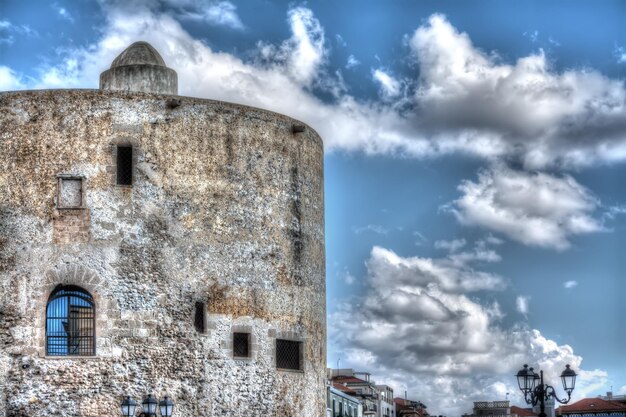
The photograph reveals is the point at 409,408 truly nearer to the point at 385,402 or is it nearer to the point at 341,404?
the point at 385,402

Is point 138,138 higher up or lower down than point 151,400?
higher up

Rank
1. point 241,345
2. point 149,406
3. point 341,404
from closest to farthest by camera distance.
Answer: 1. point 149,406
2. point 241,345
3. point 341,404

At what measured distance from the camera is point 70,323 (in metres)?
23.8

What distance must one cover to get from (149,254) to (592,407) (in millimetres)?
71492

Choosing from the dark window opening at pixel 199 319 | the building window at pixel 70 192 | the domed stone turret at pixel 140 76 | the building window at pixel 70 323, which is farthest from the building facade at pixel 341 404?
the building window at pixel 70 192

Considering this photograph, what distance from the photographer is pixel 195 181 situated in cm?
2488

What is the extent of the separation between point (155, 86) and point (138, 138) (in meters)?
2.91

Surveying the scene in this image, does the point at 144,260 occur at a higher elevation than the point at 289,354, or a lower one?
higher

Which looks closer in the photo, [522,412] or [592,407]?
[592,407]

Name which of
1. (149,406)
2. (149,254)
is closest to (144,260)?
(149,254)

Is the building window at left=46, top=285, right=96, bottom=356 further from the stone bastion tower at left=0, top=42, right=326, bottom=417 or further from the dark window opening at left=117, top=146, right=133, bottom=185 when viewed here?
the dark window opening at left=117, top=146, right=133, bottom=185

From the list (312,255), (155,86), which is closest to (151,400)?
(312,255)

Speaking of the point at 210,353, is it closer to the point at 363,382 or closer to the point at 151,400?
the point at 151,400

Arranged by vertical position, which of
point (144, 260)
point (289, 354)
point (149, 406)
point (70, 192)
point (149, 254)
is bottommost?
point (149, 406)
